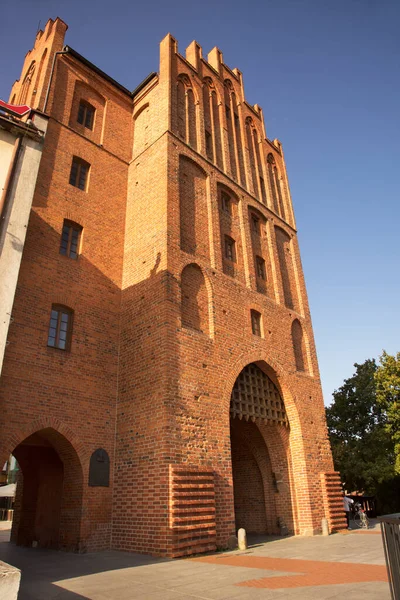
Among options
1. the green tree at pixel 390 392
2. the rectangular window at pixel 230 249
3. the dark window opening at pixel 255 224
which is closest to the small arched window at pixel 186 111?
the rectangular window at pixel 230 249

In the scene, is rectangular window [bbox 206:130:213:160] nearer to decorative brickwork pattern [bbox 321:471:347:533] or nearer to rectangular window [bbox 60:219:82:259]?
rectangular window [bbox 60:219:82:259]

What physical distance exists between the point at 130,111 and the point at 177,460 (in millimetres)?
12942

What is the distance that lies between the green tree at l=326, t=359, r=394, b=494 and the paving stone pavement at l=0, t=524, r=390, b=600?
1323cm

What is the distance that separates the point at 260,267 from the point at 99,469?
30.2ft

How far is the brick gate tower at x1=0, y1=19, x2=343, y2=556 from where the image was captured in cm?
930

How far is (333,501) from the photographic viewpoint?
13.0 metres

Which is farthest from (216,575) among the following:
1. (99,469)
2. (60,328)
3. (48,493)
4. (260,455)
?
(260,455)

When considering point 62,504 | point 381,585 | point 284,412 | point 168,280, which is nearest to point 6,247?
point 168,280

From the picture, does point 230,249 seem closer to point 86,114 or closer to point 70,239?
point 70,239

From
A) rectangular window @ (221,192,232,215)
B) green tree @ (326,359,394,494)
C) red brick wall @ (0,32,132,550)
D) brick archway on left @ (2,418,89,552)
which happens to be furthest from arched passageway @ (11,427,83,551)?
green tree @ (326,359,394,494)

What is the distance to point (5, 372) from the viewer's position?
8.96m

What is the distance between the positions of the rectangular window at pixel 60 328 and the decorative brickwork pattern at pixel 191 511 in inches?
164

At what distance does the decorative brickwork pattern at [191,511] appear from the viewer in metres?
8.21

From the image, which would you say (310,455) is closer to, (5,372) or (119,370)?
(119,370)
